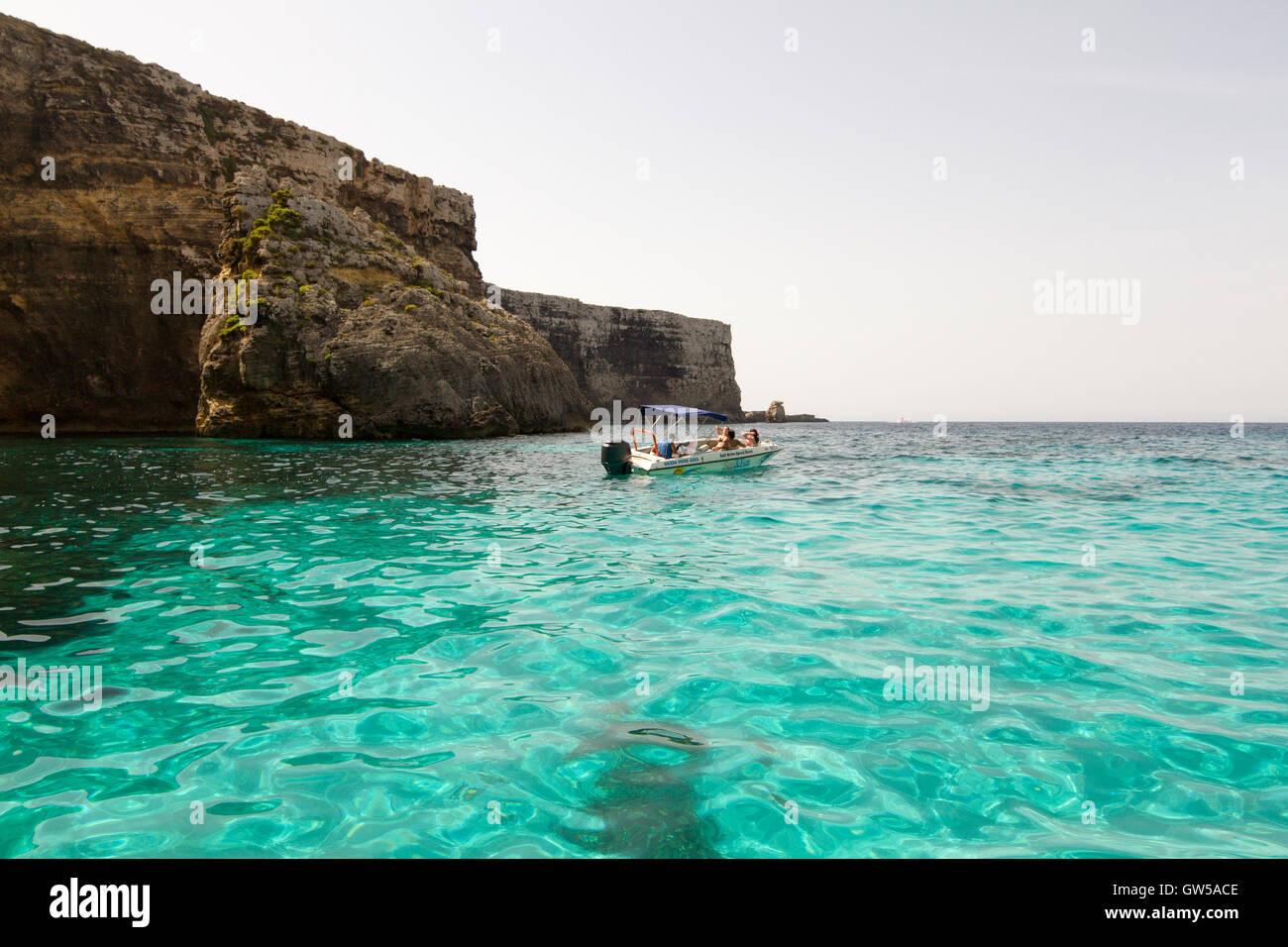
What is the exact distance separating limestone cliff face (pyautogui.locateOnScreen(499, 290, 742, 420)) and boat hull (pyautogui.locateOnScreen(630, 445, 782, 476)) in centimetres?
8211

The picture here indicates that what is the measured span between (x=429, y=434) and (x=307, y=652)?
125 ft

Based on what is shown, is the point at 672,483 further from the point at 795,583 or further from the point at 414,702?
the point at 414,702

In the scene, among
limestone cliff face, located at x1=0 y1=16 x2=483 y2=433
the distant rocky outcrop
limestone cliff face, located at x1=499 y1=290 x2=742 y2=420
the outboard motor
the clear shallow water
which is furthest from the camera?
the distant rocky outcrop

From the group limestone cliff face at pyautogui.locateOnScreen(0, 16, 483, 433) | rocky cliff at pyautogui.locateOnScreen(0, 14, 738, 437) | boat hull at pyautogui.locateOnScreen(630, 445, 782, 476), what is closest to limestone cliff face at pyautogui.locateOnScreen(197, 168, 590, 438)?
rocky cliff at pyautogui.locateOnScreen(0, 14, 738, 437)

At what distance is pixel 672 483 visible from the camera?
24172 millimetres

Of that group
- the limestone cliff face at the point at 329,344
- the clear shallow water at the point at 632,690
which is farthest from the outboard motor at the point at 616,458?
the limestone cliff face at the point at 329,344

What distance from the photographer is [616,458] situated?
25031 millimetres

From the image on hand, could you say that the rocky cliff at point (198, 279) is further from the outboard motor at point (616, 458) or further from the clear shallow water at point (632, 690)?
the clear shallow water at point (632, 690)

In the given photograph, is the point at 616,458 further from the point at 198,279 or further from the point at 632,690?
the point at 198,279

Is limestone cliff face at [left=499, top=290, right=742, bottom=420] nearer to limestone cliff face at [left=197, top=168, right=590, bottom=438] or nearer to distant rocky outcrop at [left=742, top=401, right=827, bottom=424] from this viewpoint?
distant rocky outcrop at [left=742, top=401, right=827, bottom=424]

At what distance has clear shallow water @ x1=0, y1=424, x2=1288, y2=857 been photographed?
13.6 feet

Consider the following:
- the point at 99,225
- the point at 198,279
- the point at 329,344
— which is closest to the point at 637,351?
the point at 198,279

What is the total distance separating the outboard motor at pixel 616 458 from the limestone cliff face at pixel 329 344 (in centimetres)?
2138
